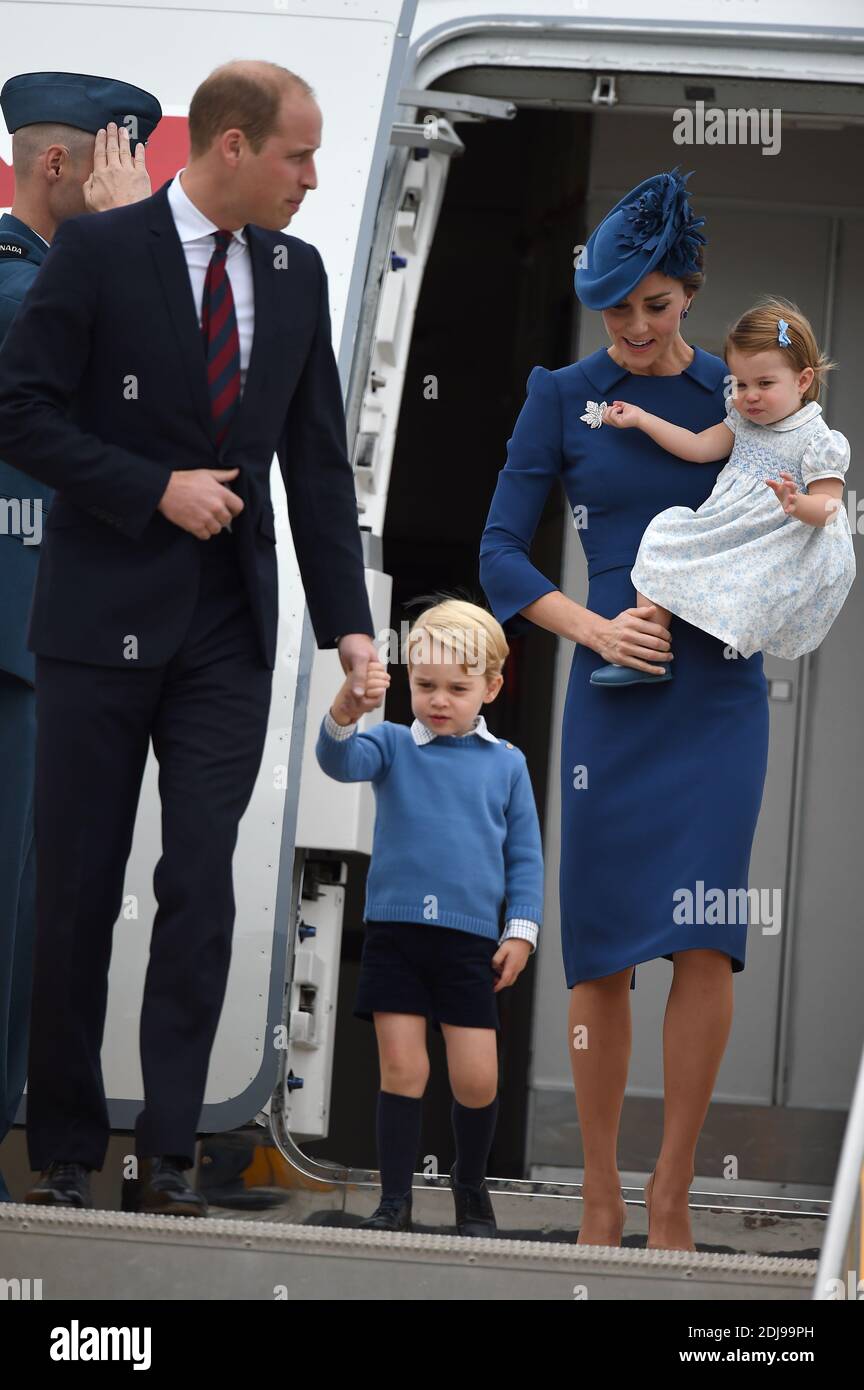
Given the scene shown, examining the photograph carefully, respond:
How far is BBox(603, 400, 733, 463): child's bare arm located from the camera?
3.02 meters

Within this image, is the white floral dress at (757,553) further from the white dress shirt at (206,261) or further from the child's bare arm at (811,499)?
the white dress shirt at (206,261)

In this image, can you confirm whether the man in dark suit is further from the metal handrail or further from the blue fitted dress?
the metal handrail

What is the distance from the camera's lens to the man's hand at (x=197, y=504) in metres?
2.82

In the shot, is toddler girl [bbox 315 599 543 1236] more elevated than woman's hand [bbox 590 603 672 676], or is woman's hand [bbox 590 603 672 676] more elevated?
woman's hand [bbox 590 603 672 676]

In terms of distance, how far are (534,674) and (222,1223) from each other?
5098 millimetres

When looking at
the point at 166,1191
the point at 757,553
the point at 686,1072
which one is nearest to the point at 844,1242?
the point at 686,1072

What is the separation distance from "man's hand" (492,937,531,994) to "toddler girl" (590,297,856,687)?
76cm

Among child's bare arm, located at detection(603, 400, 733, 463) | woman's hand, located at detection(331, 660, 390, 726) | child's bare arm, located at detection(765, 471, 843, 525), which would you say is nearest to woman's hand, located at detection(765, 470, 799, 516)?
child's bare arm, located at detection(765, 471, 843, 525)

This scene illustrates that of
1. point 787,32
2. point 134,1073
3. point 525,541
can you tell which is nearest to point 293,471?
point 525,541

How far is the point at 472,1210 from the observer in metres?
3.50

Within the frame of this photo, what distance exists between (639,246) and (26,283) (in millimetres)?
1079

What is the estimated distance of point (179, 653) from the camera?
290 cm

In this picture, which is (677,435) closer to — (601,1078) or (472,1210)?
(601,1078)
